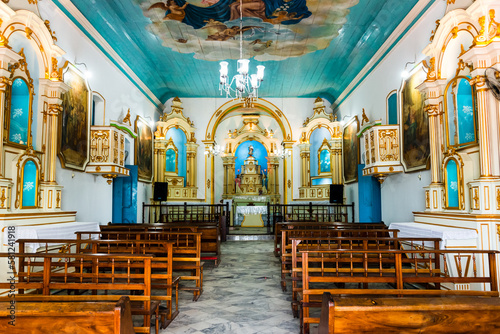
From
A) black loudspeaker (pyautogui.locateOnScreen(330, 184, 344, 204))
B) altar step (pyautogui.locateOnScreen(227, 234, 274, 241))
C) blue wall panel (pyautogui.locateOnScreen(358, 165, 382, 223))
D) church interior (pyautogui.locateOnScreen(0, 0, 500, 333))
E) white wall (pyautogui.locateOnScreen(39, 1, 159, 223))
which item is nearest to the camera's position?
church interior (pyautogui.locateOnScreen(0, 0, 500, 333))

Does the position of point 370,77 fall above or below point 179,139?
above

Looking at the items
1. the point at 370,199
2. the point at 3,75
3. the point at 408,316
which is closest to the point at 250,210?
the point at 370,199

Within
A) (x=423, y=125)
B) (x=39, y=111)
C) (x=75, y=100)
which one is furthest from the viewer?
(x=75, y=100)

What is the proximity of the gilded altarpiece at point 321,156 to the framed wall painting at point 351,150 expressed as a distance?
1.69 ft

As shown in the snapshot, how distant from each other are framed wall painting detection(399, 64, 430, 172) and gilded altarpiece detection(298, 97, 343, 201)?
6.24m

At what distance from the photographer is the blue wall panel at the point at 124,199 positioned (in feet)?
37.2

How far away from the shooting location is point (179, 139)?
16.4 metres

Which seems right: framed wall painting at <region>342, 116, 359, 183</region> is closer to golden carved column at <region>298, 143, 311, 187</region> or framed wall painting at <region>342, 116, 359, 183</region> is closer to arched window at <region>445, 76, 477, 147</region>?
golden carved column at <region>298, 143, 311, 187</region>

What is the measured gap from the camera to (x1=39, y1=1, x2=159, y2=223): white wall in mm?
7762

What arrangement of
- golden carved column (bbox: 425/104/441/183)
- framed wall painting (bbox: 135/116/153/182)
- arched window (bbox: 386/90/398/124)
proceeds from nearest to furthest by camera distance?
1. golden carved column (bbox: 425/104/441/183)
2. arched window (bbox: 386/90/398/124)
3. framed wall painting (bbox: 135/116/153/182)

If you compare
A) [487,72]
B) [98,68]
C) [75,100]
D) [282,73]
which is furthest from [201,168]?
[487,72]

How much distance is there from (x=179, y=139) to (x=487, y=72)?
41.7ft

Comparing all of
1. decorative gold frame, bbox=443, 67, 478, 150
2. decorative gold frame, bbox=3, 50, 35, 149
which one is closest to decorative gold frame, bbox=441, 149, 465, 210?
decorative gold frame, bbox=443, 67, 478, 150

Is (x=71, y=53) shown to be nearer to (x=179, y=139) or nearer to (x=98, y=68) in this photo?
(x=98, y=68)
